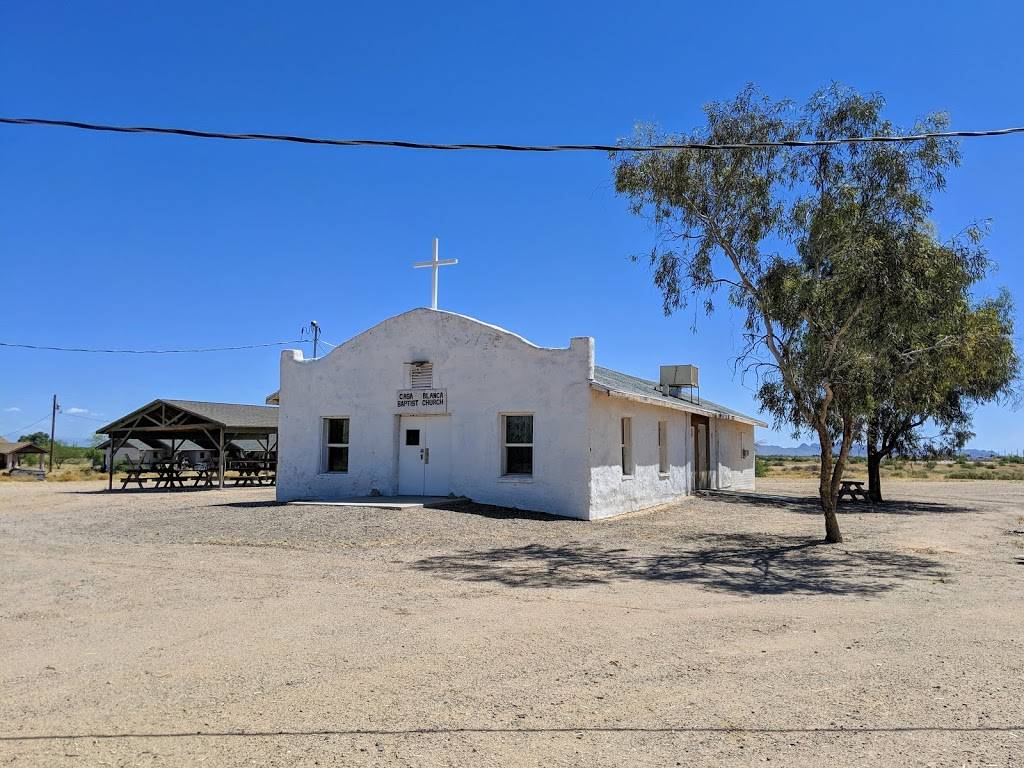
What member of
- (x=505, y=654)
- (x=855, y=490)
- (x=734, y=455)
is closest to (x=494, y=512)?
(x=505, y=654)

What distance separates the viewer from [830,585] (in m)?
9.96

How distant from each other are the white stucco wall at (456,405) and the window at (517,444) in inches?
9.6

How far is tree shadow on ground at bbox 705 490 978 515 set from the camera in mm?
22125

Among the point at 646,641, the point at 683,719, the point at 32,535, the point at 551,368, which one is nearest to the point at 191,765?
the point at 683,719

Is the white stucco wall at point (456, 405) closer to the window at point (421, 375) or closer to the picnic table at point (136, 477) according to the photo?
the window at point (421, 375)

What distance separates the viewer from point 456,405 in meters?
18.7

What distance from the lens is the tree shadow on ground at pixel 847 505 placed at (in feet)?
72.6

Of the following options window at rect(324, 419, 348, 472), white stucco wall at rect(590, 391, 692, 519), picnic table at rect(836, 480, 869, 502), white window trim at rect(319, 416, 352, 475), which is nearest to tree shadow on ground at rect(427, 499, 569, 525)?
white stucco wall at rect(590, 391, 692, 519)

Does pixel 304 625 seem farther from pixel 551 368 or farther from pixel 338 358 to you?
pixel 338 358

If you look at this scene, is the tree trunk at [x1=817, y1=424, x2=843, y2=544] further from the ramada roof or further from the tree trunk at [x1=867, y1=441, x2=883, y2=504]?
the ramada roof

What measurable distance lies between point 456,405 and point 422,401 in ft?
2.98

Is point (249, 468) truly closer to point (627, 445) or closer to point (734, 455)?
point (734, 455)

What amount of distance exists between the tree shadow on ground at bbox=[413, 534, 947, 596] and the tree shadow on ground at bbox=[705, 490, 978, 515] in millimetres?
9044

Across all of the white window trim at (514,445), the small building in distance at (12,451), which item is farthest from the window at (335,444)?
the small building in distance at (12,451)
